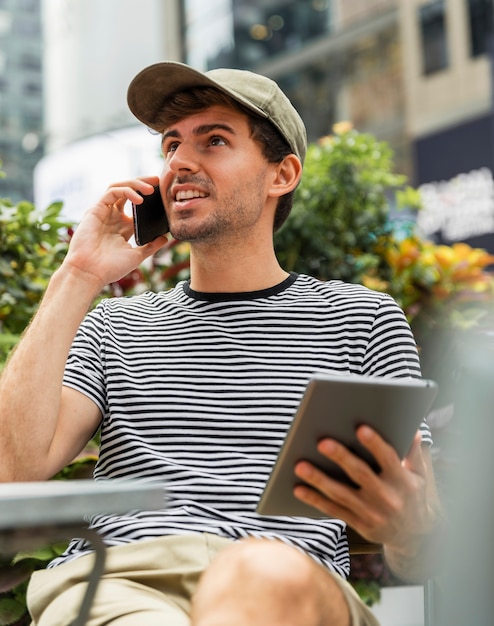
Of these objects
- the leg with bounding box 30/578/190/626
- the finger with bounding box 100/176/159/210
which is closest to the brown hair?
the finger with bounding box 100/176/159/210

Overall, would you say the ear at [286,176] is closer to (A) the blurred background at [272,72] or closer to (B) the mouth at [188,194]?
(B) the mouth at [188,194]

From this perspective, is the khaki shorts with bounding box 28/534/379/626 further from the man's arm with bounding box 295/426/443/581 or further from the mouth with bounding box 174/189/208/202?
the mouth with bounding box 174/189/208/202

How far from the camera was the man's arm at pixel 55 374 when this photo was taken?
1.85 metres

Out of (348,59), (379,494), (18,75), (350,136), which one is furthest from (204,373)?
(18,75)

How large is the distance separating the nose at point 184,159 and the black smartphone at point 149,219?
0.10 meters

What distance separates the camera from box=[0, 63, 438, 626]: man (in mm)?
1588

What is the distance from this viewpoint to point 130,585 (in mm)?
1668

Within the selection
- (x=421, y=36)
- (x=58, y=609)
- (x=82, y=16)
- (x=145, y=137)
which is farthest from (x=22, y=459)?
(x=421, y=36)

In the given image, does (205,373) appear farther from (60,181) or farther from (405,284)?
(60,181)

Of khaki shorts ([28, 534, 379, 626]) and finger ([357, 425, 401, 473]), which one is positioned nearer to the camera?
finger ([357, 425, 401, 473])

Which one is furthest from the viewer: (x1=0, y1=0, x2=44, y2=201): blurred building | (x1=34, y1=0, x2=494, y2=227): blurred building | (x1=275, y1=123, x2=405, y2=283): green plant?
(x1=0, y1=0, x2=44, y2=201): blurred building

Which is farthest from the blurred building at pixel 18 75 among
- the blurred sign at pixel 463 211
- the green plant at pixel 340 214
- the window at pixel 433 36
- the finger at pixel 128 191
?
the finger at pixel 128 191

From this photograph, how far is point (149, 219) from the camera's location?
224 centimetres

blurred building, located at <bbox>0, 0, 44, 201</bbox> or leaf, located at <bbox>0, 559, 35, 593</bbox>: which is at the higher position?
blurred building, located at <bbox>0, 0, 44, 201</bbox>
